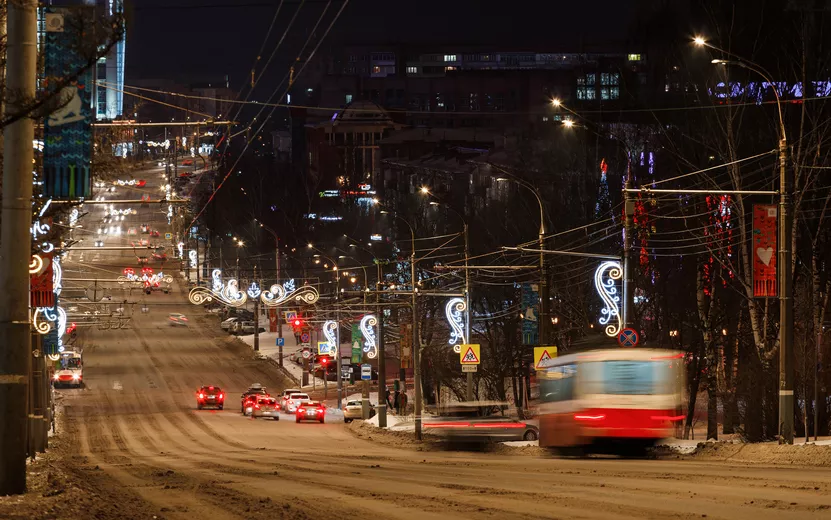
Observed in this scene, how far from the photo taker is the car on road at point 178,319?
11231 centimetres

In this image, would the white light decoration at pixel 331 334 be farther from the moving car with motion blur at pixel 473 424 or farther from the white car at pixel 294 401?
the moving car with motion blur at pixel 473 424

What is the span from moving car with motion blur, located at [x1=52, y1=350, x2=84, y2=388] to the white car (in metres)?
19.9

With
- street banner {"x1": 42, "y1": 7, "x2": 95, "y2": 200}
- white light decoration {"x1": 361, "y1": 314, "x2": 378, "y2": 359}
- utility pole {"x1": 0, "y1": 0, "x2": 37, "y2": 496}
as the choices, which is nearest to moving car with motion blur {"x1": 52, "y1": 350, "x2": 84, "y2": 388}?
white light decoration {"x1": 361, "y1": 314, "x2": 378, "y2": 359}

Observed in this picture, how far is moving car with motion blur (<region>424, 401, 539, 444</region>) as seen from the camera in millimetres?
40594

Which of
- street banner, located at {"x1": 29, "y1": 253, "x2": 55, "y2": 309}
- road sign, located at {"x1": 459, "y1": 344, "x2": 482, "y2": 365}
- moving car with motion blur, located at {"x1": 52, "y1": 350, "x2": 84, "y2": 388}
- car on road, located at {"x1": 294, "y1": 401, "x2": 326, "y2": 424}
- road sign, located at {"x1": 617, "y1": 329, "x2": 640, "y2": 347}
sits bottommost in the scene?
car on road, located at {"x1": 294, "y1": 401, "x2": 326, "y2": 424}

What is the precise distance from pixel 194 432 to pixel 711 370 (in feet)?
72.1

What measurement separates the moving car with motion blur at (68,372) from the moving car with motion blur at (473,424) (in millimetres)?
42466

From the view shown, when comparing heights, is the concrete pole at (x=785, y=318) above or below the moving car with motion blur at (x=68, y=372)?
above

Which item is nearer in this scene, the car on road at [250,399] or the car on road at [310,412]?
the car on road at [310,412]

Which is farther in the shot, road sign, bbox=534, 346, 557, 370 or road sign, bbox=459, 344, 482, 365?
road sign, bbox=459, 344, 482, 365

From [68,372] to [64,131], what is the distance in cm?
6607

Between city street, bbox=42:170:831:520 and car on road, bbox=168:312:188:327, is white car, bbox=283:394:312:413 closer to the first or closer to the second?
city street, bbox=42:170:831:520

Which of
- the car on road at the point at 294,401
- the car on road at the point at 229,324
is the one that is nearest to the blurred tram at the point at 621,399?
the car on road at the point at 294,401

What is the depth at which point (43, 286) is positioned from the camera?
102ft
